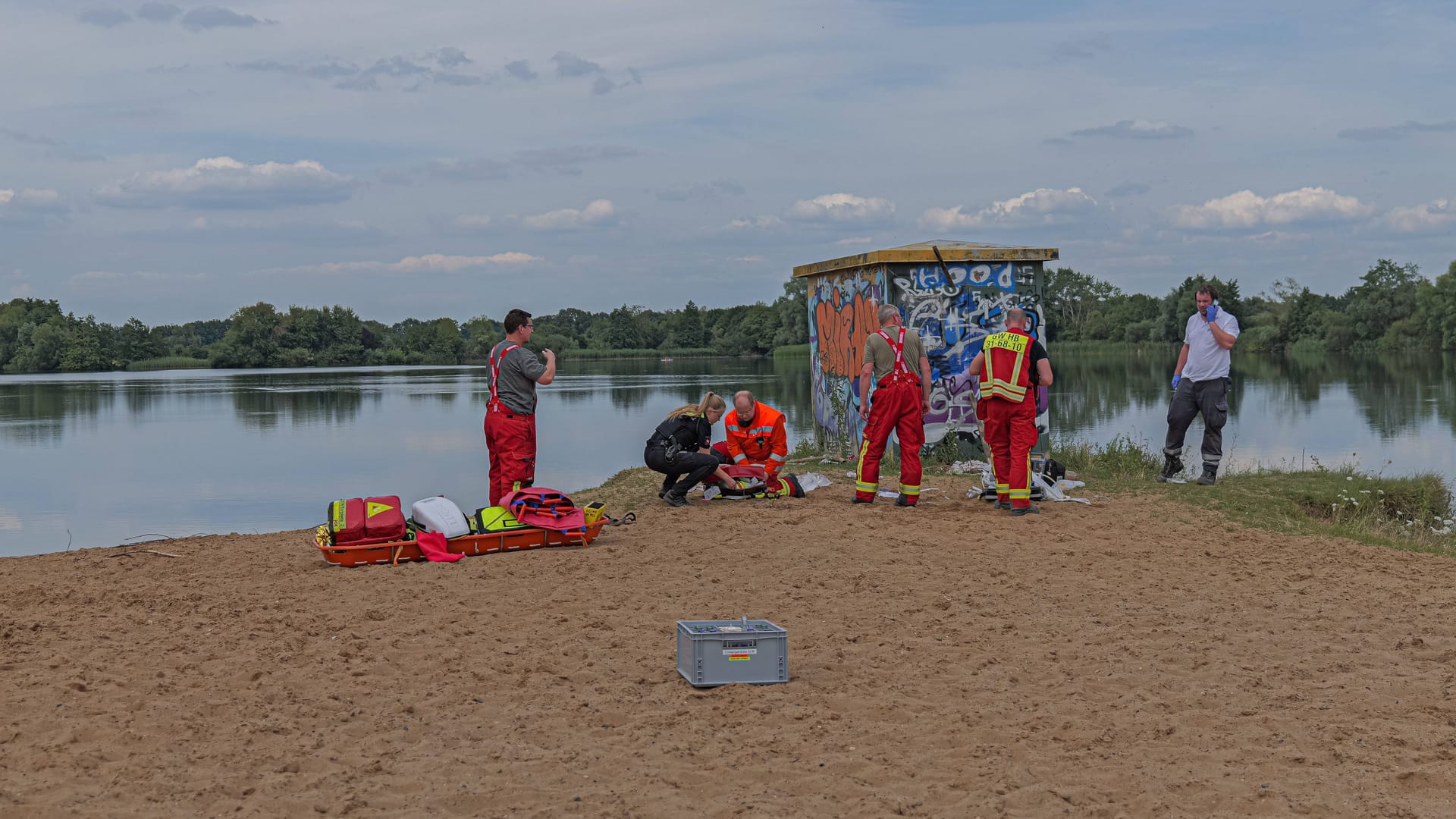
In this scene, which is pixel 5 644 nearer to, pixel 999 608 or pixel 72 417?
pixel 999 608

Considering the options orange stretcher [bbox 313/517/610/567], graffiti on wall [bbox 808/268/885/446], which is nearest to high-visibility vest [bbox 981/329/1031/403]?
graffiti on wall [bbox 808/268/885/446]

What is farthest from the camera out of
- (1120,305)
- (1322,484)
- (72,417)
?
(1120,305)

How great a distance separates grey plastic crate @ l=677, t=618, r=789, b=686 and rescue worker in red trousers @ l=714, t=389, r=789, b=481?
17.9 feet

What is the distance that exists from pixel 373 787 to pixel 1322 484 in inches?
436

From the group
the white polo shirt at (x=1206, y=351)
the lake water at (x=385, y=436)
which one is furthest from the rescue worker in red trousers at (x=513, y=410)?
the white polo shirt at (x=1206, y=351)

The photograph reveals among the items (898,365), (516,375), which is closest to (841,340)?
(898,365)

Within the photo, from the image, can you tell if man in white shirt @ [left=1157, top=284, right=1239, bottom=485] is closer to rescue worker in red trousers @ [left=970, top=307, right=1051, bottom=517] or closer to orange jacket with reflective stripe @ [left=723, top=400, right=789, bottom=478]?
rescue worker in red trousers @ [left=970, top=307, right=1051, bottom=517]

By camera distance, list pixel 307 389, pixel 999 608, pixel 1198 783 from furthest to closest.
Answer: pixel 307 389 < pixel 999 608 < pixel 1198 783

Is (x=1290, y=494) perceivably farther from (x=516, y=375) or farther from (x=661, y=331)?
(x=661, y=331)

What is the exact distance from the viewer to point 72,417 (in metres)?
33.3

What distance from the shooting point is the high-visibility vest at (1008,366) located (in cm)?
1053

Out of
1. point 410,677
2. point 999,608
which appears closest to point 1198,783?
point 999,608

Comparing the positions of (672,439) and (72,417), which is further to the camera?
(72,417)

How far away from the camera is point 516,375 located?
9.95 metres
